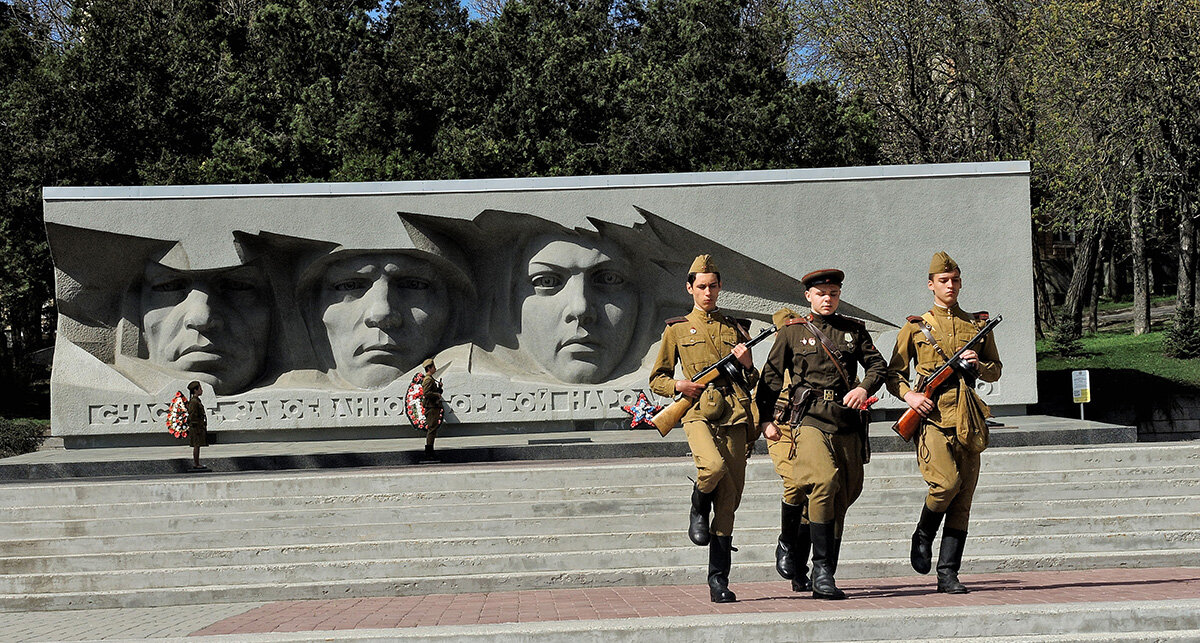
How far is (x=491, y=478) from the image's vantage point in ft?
29.4

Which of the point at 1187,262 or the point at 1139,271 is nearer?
the point at 1187,262

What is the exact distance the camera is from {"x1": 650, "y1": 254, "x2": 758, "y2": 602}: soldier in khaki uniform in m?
6.09

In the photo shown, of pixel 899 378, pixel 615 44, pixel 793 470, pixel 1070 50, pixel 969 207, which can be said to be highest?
pixel 615 44

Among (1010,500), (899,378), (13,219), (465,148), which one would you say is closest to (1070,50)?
(465,148)

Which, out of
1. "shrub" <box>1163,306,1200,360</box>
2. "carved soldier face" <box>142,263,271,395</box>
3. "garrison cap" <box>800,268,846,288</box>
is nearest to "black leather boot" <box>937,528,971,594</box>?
"garrison cap" <box>800,268,846,288</box>

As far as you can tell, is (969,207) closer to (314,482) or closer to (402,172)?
(314,482)

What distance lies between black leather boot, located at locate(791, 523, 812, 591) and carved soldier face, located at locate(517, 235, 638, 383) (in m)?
8.72

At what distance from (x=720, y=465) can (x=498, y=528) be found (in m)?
2.68

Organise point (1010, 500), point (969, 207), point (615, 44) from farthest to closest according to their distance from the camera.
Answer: point (615, 44), point (969, 207), point (1010, 500)

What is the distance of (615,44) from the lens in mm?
32375

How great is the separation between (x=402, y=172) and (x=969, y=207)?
11209mm

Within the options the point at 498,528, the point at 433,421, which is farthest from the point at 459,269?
the point at 498,528

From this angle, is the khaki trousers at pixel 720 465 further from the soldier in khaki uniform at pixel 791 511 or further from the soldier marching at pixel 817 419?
the soldier in khaki uniform at pixel 791 511

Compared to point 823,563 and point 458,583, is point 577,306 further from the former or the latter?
point 823,563
